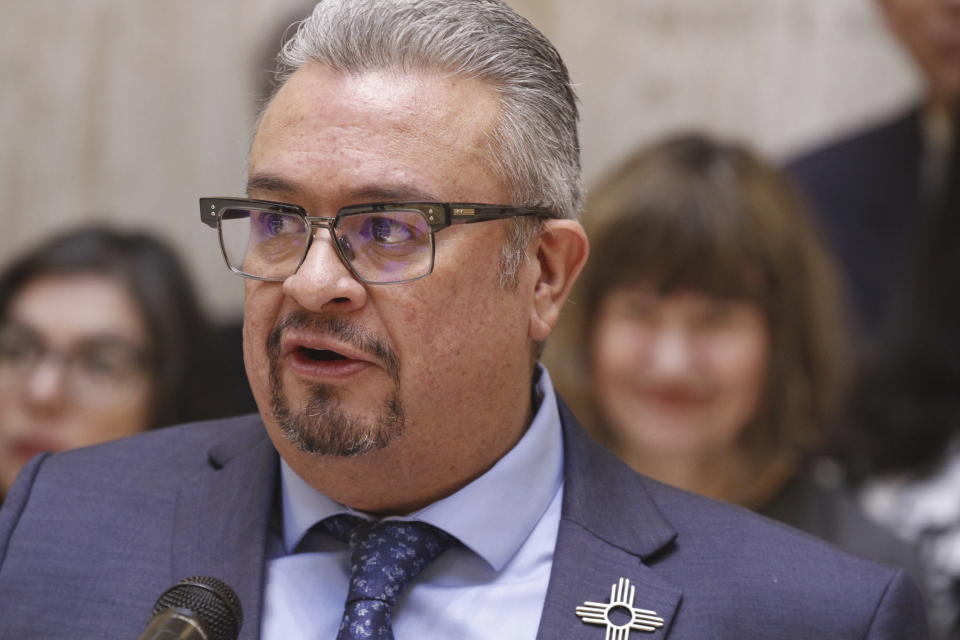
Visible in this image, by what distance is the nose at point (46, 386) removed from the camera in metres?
3.70

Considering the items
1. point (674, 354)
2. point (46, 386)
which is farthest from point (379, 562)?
point (46, 386)

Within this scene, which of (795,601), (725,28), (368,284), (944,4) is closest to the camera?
(368,284)

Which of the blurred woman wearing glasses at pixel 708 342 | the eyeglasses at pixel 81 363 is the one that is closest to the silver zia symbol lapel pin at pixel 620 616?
the blurred woman wearing glasses at pixel 708 342

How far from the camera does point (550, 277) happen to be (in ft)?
8.15

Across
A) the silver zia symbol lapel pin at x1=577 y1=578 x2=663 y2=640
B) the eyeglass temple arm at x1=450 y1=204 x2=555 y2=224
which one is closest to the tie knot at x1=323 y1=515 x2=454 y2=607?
the silver zia symbol lapel pin at x1=577 y1=578 x2=663 y2=640

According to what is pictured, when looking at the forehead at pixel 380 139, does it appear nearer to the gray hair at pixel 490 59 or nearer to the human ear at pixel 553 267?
the gray hair at pixel 490 59

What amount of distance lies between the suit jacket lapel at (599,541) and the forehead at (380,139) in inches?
22.1

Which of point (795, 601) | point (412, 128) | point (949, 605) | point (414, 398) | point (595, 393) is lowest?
point (949, 605)

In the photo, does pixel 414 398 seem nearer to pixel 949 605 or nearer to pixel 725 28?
pixel 949 605

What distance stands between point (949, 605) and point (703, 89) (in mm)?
2028

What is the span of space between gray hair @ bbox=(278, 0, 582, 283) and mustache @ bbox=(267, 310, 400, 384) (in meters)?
0.27

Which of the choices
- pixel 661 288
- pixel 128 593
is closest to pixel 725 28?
pixel 661 288

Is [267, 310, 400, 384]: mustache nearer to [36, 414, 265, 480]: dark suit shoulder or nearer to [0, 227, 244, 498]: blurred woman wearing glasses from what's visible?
[36, 414, 265, 480]: dark suit shoulder

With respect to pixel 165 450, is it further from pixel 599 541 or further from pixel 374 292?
pixel 599 541
